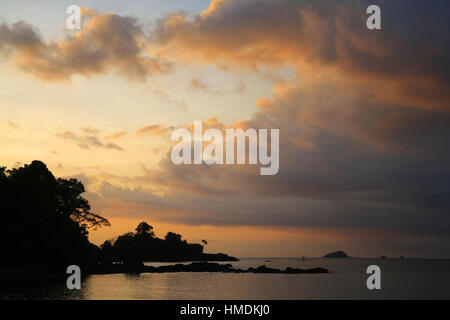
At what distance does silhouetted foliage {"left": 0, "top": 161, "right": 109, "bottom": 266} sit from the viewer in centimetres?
7181

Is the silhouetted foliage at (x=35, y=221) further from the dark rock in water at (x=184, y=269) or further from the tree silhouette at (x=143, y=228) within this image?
the tree silhouette at (x=143, y=228)

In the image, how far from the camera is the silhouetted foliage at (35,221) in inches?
2827

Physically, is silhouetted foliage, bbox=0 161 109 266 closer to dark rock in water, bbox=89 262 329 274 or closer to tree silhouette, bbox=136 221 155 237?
dark rock in water, bbox=89 262 329 274

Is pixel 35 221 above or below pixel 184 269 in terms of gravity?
above

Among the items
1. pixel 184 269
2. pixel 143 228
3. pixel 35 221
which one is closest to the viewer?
pixel 35 221

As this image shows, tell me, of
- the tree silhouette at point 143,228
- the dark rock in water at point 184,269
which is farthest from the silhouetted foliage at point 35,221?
the tree silhouette at point 143,228

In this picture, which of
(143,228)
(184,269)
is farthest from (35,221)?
(143,228)

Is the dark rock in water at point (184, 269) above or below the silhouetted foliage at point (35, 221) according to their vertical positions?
below

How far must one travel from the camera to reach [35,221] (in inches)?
2874

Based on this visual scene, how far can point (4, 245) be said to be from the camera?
232ft

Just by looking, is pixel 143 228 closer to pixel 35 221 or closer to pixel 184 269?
pixel 184 269
